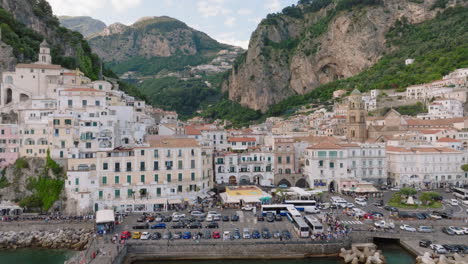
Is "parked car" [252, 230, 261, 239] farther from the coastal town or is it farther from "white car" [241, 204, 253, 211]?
"white car" [241, 204, 253, 211]

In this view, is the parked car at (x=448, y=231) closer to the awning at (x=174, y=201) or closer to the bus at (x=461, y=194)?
the bus at (x=461, y=194)

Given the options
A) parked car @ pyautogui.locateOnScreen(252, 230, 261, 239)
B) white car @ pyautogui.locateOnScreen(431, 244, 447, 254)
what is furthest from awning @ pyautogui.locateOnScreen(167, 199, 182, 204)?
white car @ pyautogui.locateOnScreen(431, 244, 447, 254)

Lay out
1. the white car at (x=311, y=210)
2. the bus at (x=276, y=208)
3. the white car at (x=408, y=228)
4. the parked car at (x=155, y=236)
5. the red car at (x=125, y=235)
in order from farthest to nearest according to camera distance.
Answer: the white car at (x=311, y=210) → the bus at (x=276, y=208) → the white car at (x=408, y=228) → the parked car at (x=155, y=236) → the red car at (x=125, y=235)

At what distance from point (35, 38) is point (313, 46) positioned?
113280mm

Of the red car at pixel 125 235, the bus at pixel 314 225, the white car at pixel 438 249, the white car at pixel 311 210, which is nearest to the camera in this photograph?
the white car at pixel 438 249

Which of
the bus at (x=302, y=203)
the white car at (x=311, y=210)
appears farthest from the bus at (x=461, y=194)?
the bus at (x=302, y=203)

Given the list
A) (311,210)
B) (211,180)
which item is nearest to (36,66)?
(211,180)

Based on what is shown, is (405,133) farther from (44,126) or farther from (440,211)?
(44,126)

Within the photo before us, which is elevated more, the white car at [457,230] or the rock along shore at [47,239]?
the white car at [457,230]

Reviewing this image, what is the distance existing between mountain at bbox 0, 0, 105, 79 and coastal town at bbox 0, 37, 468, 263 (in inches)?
209

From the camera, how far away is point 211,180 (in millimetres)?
56562

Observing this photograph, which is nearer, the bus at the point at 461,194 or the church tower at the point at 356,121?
the bus at the point at 461,194

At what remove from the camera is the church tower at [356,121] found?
257ft

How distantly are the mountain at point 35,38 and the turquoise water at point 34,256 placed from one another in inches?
1547
